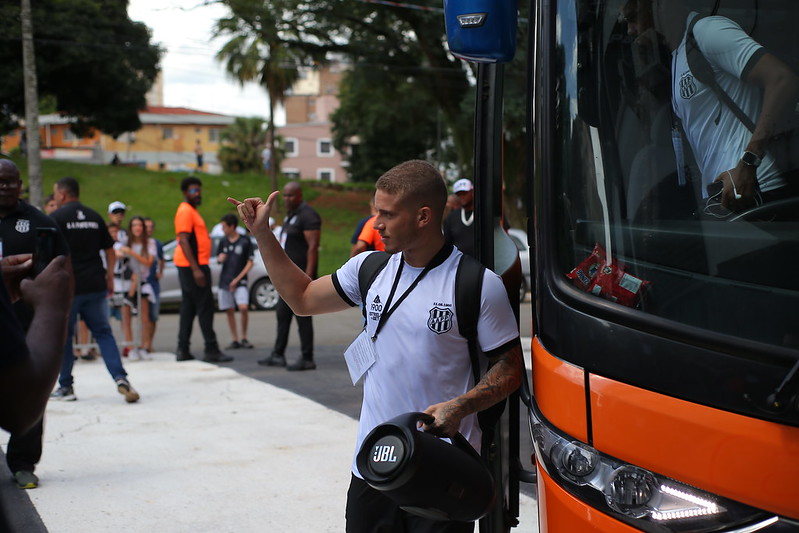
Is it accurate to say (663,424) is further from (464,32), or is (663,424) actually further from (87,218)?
(87,218)

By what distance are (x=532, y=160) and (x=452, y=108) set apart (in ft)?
83.3

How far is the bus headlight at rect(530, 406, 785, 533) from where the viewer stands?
6.64ft

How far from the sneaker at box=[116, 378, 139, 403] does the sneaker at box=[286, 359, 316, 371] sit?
2.00 meters

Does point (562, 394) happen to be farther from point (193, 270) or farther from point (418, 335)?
point (193, 270)

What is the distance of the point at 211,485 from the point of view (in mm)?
5305

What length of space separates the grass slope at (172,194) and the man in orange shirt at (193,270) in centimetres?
2123

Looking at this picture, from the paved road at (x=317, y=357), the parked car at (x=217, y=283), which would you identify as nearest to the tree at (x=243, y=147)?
the parked car at (x=217, y=283)

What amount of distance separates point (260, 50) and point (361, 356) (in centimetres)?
2977

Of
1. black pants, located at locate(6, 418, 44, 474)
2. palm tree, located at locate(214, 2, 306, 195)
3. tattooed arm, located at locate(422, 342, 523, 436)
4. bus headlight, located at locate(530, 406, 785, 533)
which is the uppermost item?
palm tree, located at locate(214, 2, 306, 195)

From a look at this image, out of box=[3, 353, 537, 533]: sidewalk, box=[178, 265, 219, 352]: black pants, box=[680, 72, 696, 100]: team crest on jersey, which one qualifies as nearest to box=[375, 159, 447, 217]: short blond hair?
box=[680, 72, 696, 100]: team crest on jersey

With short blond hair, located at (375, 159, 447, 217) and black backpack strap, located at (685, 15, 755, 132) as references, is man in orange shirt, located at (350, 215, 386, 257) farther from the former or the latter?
black backpack strap, located at (685, 15, 755, 132)

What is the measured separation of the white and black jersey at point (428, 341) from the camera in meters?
2.81

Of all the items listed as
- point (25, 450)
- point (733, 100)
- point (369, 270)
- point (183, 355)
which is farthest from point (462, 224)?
point (733, 100)

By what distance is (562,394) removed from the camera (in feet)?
7.98
